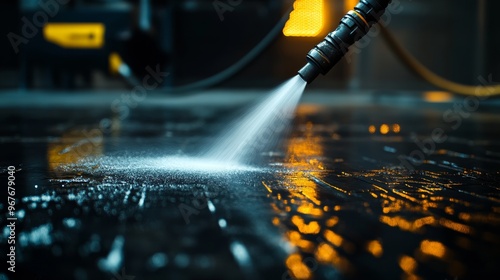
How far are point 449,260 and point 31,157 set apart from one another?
5.25 ft

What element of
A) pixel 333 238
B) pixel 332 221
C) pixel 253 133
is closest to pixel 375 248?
pixel 333 238

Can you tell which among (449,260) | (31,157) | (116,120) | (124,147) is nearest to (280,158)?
(124,147)

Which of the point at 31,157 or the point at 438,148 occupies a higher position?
the point at 438,148

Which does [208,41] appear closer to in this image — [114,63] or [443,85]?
[114,63]

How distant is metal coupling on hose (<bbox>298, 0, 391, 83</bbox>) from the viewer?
5.96ft

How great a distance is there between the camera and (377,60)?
28.9ft

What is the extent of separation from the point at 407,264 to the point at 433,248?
4.2 inches

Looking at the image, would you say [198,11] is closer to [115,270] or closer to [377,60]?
[377,60]

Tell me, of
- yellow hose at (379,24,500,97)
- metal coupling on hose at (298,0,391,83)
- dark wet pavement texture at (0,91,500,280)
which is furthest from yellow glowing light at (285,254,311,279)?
yellow hose at (379,24,500,97)

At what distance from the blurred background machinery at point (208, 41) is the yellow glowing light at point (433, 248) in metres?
4.33

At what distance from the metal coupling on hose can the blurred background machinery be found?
3.41 meters

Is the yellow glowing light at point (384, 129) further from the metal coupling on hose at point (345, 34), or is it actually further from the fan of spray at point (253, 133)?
the metal coupling on hose at point (345, 34)

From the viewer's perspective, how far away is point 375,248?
1000mm

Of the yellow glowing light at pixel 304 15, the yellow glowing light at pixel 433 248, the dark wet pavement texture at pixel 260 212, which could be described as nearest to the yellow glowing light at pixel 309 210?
the dark wet pavement texture at pixel 260 212
